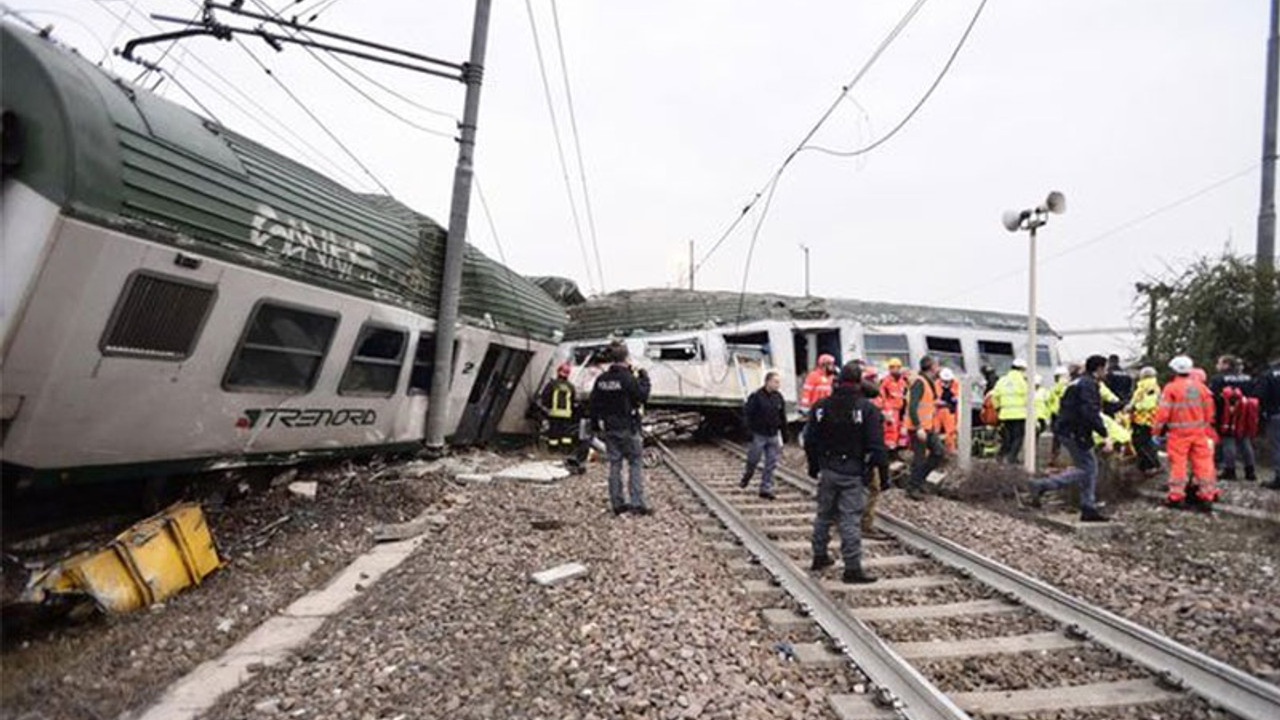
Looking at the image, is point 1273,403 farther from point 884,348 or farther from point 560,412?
point 560,412

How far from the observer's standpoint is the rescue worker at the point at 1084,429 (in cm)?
732

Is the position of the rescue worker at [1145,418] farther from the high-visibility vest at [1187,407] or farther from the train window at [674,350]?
the train window at [674,350]

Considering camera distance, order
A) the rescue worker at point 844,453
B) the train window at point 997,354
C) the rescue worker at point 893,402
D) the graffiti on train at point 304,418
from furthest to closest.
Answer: the train window at point 997,354, the rescue worker at point 893,402, the graffiti on train at point 304,418, the rescue worker at point 844,453

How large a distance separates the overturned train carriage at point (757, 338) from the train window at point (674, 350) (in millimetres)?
21

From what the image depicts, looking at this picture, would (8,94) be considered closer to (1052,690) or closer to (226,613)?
(226,613)

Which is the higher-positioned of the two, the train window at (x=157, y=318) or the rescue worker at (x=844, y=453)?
the train window at (x=157, y=318)

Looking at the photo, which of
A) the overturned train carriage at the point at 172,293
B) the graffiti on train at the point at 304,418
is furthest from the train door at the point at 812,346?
the graffiti on train at the point at 304,418

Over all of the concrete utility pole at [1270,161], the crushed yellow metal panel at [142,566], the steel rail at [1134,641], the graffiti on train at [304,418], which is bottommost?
the crushed yellow metal panel at [142,566]

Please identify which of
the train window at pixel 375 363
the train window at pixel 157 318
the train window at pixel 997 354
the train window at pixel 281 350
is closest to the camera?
the train window at pixel 157 318

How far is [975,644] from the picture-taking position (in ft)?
13.4

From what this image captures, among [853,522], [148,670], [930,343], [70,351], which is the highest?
[930,343]

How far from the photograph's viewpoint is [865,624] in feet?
14.1

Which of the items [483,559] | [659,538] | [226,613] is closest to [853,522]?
[659,538]

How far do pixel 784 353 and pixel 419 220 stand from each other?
860cm
